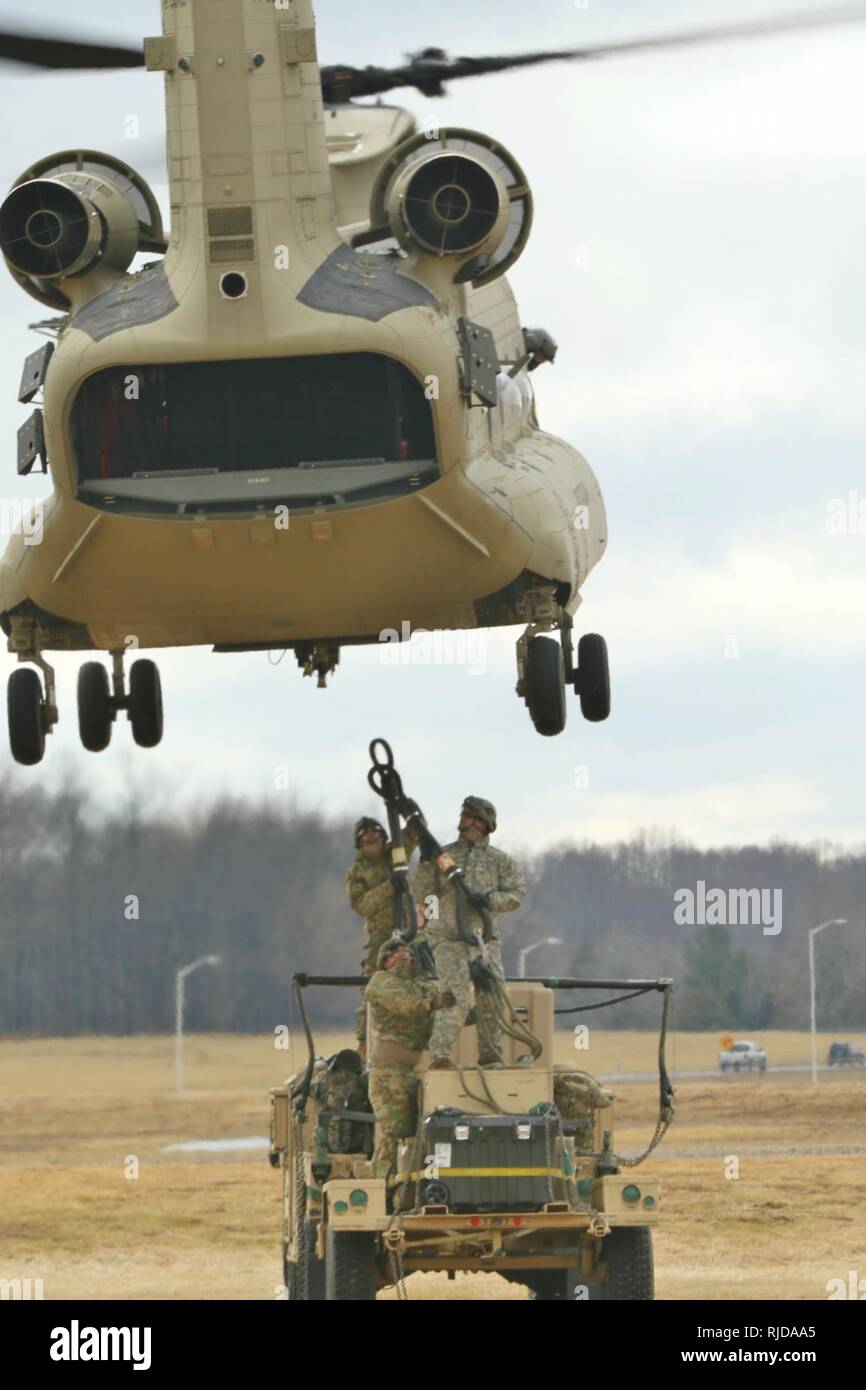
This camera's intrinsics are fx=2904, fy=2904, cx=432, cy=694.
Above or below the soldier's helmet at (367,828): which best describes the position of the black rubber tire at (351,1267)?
below

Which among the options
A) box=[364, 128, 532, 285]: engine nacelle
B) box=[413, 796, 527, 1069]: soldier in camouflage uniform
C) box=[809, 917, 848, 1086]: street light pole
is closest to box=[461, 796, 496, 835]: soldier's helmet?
box=[413, 796, 527, 1069]: soldier in camouflage uniform

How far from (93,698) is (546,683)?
365 centimetres

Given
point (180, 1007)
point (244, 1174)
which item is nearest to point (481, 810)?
point (244, 1174)

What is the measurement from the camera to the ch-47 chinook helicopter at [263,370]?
1809cm

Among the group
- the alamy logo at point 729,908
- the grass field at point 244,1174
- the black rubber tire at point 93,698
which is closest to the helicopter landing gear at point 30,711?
the black rubber tire at point 93,698

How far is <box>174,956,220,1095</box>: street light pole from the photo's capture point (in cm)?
3650

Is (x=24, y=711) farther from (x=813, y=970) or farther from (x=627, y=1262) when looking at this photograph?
(x=813, y=970)

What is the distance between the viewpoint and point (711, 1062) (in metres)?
42.0

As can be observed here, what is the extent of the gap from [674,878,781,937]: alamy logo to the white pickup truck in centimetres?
186

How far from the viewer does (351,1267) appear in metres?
17.2

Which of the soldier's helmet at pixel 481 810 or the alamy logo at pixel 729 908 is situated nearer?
the soldier's helmet at pixel 481 810

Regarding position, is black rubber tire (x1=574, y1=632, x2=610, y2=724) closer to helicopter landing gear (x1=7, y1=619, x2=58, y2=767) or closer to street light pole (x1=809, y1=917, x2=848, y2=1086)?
helicopter landing gear (x1=7, y1=619, x2=58, y2=767)
